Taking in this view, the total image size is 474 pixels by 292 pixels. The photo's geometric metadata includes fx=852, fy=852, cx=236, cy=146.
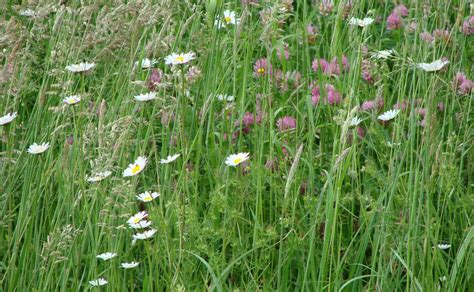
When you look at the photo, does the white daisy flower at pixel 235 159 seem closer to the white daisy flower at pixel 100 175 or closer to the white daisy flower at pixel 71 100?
the white daisy flower at pixel 100 175

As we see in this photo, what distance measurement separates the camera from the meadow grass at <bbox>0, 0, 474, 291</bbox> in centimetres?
180

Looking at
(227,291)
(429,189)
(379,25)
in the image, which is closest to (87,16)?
(227,291)

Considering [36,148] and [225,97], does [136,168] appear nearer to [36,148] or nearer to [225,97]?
[36,148]

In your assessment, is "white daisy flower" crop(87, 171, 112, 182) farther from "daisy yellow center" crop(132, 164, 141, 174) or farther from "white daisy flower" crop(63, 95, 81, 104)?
"white daisy flower" crop(63, 95, 81, 104)

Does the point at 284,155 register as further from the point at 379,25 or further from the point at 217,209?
the point at 379,25

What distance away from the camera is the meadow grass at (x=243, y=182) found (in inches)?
70.7

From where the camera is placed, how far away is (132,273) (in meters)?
2.05

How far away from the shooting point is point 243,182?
6.87 ft

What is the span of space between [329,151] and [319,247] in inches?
15.7

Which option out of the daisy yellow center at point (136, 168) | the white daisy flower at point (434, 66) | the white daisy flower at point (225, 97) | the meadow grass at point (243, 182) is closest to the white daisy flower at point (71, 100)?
the meadow grass at point (243, 182)

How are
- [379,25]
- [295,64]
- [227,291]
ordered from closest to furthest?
[227,291]
[295,64]
[379,25]

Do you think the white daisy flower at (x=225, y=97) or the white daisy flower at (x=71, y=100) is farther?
the white daisy flower at (x=225, y=97)

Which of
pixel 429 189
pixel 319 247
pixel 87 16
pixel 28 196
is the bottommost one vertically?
pixel 319 247

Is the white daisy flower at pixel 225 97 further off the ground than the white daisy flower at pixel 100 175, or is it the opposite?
the white daisy flower at pixel 100 175
